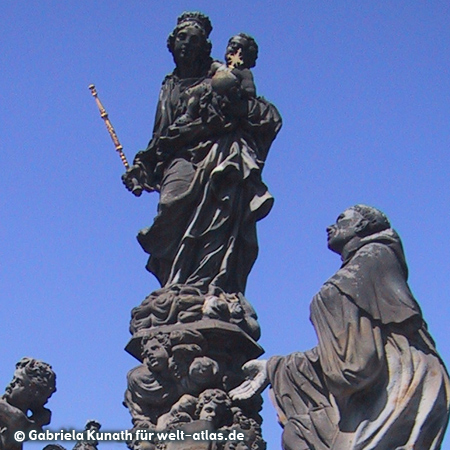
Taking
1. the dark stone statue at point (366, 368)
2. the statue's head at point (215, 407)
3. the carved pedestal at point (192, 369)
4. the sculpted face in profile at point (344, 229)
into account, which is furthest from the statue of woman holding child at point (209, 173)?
the dark stone statue at point (366, 368)

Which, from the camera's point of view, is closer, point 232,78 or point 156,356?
point 156,356

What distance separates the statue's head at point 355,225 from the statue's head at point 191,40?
2865mm

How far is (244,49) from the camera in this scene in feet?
30.8

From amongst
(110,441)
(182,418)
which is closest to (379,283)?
(182,418)

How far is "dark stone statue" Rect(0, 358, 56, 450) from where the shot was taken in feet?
25.1

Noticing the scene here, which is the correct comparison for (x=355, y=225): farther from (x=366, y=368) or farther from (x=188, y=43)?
(x=188, y=43)

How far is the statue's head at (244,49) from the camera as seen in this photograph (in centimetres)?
938

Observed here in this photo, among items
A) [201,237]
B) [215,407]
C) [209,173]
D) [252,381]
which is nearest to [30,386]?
[215,407]

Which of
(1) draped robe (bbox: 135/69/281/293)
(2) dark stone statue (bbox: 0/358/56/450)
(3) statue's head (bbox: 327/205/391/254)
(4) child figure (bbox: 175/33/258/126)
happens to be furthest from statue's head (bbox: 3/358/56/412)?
(4) child figure (bbox: 175/33/258/126)

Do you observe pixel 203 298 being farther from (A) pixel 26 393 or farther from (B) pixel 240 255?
(A) pixel 26 393

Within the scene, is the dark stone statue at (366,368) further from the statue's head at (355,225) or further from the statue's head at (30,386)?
the statue's head at (30,386)

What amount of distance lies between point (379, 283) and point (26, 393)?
2.77 m

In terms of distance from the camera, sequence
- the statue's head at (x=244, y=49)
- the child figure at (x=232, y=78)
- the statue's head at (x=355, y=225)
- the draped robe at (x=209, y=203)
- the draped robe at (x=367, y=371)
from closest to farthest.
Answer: the draped robe at (x=367, y=371) → the statue's head at (x=355, y=225) → the draped robe at (x=209, y=203) → the child figure at (x=232, y=78) → the statue's head at (x=244, y=49)

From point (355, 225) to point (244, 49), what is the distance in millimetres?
2834
